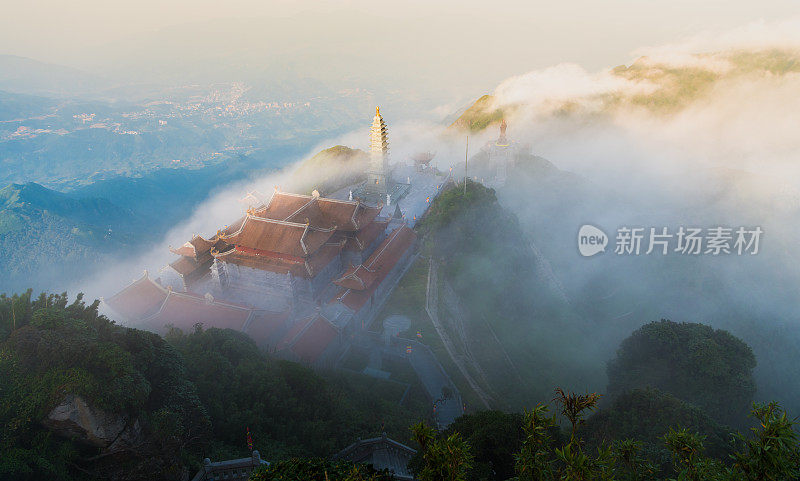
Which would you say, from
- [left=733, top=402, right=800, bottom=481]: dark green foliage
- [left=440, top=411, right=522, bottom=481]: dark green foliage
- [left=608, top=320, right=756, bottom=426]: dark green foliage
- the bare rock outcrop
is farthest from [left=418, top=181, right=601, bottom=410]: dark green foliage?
the bare rock outcrop

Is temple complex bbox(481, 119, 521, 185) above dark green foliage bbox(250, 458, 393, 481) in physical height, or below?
below

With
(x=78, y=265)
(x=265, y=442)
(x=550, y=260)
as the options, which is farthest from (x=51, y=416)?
(x=78, y=265)

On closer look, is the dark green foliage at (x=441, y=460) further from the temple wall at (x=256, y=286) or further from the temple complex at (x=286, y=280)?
the temple wall at (x=256, y=286)

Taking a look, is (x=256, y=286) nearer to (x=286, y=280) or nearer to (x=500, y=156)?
(x=286, y=280)

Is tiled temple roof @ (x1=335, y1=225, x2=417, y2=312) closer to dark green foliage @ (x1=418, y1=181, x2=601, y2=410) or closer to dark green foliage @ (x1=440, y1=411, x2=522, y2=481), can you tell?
dark green foliage @ (x1=418, y1=181, x2=601, y2=410)
